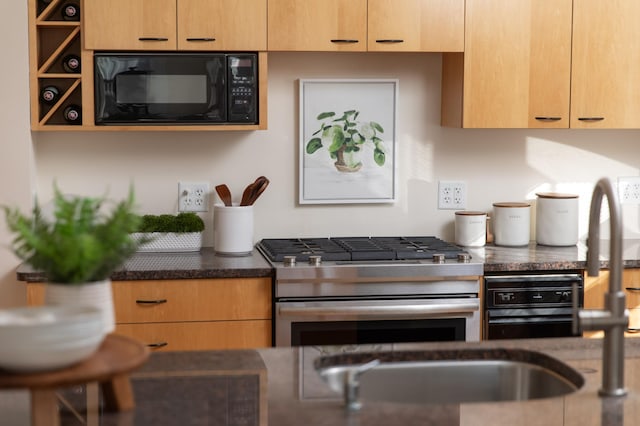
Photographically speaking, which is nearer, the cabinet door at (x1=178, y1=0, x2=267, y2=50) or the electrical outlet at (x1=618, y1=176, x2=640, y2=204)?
the cabinet door at (x1=178, y1=0, x2=267, y2=50)

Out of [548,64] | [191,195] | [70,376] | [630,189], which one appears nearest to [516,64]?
[548,64]

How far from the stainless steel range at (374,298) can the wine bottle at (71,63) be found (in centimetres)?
105

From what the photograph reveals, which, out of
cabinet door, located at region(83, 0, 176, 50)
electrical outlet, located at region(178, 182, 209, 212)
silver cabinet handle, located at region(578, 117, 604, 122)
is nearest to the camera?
cabinet door, located at region(83, 0, 176, 50)

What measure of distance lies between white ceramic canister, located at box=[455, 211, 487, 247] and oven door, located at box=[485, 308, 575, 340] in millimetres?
496

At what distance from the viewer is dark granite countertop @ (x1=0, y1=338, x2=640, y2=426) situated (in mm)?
1786

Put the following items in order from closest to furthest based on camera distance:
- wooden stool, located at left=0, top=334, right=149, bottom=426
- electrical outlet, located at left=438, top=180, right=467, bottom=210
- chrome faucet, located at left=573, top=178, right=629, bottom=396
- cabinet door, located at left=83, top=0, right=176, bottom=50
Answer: wooden stool, located at left=0, top=334, right=149, bottom=426 < chrome faucet, located at left=573, top=178, right=629, bottom=396 < cabinet door, located at left=83, top=0, right=176, bottom=50 < electrical outlet, located at left=438, top=180, right=467, bottom=210

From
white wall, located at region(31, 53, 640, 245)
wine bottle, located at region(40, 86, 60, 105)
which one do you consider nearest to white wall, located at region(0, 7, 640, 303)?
white wall, located at region(31, 53, 640, 245)

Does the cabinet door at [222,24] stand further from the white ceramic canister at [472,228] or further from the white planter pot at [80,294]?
the white planter pot at [80,294]

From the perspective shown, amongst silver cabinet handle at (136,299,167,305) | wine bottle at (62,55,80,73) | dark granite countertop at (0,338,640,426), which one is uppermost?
wine bottle at (62,55,80,73)

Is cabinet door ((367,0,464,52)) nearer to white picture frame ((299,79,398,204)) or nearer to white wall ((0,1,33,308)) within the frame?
white picture frame ((299,79,398,204))

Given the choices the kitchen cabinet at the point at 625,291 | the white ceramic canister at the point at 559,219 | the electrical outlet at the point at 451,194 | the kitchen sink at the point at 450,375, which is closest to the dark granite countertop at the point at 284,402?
the kitchen sink at the point at 450,375

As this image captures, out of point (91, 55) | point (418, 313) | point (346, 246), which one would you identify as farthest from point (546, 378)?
point (91, 55)

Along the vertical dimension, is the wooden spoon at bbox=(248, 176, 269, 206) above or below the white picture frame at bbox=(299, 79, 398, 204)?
below

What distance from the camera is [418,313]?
11.8 feet
